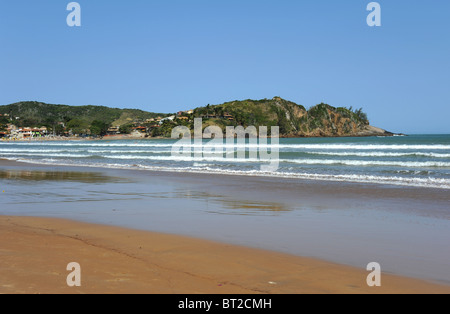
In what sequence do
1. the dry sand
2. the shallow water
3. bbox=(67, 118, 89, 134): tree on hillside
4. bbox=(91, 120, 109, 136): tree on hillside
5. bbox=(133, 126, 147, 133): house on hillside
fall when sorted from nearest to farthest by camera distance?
the dry sand
the shallow water
bbox=(91, 120, 109, 136): tree on hillside
bbox=(133, 126, 147, 133): house on hillside
bbox=(67, 118, 89, 134): tree on hillside

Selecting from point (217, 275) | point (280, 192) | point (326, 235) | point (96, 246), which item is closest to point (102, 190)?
point (280, 192)

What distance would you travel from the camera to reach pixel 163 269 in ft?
16.6

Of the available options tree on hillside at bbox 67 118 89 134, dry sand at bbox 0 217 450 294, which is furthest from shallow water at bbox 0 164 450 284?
tree on hillside at bbox 67 118 89 134

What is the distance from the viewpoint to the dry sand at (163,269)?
438 cm

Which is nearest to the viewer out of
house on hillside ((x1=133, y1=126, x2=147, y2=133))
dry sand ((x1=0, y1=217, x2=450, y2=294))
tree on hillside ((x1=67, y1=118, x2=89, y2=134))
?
dry sand ((x1=0, y1=217, x2=450, y2=294))

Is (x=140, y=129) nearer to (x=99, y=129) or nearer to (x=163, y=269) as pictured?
(x=99, y=129)

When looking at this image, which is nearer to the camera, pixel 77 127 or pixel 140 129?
pixel 140 129

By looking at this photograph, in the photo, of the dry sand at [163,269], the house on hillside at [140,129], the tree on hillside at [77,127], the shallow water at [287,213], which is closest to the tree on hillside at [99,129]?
the tree on hillside at [77,127]

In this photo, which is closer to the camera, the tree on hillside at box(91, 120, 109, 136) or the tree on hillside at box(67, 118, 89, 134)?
the tree on hillside at box(91, 120, 109, 136)

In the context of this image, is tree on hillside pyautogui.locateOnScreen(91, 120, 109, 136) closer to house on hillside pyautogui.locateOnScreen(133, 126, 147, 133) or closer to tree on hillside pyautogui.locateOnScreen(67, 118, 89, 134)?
tree on hillside pyautogui.locateOnScreen(67, 118, 89, 134)

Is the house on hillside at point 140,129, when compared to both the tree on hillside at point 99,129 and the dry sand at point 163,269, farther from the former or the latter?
the dry sand at point 163,269

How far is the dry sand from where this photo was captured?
14.4ft

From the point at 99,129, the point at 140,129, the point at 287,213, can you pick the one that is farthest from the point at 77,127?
the point at 287,213
